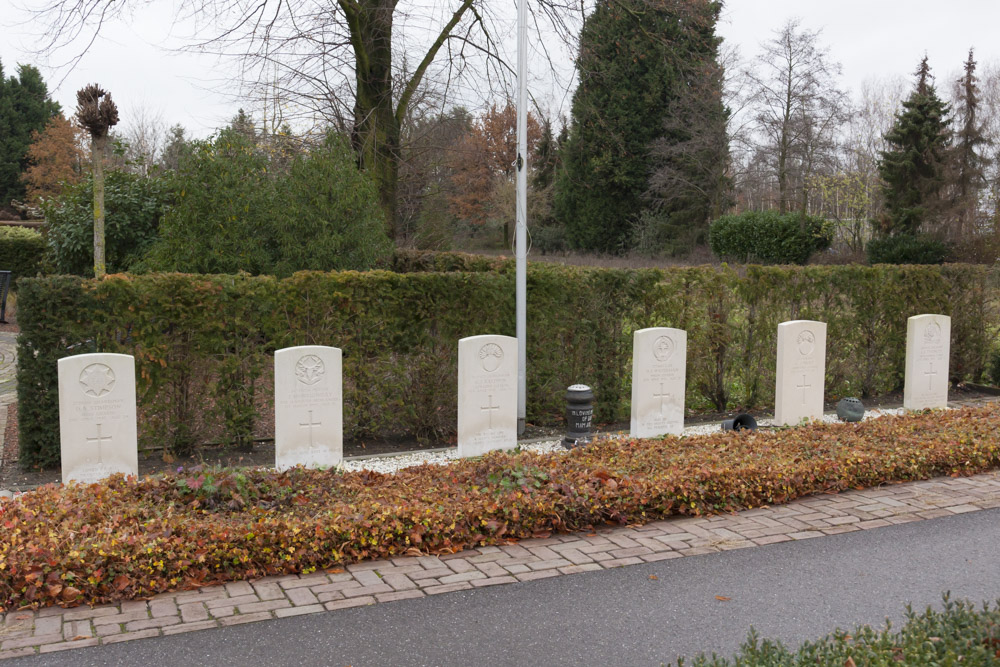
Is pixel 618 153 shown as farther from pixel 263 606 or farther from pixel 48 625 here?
pixel 48 625

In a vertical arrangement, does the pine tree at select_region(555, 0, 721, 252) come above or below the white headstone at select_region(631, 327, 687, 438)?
above

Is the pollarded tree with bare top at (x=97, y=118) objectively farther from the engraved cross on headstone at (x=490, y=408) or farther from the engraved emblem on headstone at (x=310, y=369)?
the engraved cross on headstone at (x=490, y=408)

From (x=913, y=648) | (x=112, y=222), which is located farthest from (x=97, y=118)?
(x=913, y=648)

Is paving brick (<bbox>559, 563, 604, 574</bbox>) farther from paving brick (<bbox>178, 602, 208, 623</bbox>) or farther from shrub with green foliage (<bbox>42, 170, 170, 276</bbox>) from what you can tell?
shrub with green foliage (<bbox>42, 170, 170, 276</bbox>)

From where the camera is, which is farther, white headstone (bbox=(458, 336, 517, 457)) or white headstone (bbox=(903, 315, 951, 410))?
white headstone (bbox=(903, 315, 951, 410))

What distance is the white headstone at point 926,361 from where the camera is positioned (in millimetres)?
10008

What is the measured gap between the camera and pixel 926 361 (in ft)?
33.1

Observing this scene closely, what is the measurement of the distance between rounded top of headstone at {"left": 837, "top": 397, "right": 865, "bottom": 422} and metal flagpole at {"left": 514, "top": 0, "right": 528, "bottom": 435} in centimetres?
378

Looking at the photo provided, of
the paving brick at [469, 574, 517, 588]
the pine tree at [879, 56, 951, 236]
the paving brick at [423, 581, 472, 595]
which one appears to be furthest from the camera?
the pine tree at [879, 56, 951, 236]

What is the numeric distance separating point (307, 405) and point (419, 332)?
6.06 ft

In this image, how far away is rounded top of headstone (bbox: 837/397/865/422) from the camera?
943cm

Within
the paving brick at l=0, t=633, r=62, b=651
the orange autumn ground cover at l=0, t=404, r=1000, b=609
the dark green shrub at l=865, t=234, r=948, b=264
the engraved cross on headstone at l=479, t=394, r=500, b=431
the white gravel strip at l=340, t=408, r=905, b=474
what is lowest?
the white gravel strip at l=340, t=408, r=905, b=474

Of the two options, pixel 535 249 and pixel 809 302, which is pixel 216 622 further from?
pixel 535 249

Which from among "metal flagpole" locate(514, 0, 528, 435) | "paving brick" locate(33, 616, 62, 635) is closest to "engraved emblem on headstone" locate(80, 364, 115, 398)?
"paving brick" locate(33, 616, 62, 635)
